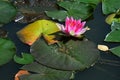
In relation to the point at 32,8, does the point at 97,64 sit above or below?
below

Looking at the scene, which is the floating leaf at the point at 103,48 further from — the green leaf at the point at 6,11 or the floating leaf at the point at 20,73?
the green leaf at the point at 6,11

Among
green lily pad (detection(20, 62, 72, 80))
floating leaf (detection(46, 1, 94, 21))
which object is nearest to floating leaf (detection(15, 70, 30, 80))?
green lily pad (detection(20, 62, 72, 80))

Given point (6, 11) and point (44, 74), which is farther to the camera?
point (6, 11)

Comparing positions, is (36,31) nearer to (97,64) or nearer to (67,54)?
(67,54)

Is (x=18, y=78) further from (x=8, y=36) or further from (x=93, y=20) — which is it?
(x=93, y=20)

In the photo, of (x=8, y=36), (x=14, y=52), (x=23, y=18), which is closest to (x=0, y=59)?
Answer: (x=14, y=52)

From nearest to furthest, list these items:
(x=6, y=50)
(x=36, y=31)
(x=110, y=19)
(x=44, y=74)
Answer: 1. (x=44, y=74)
2. (x=6, y=50)
3. (x=36, y=31)
4. (x=110, y=19)

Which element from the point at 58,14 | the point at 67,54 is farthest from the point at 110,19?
the point at 67,54
